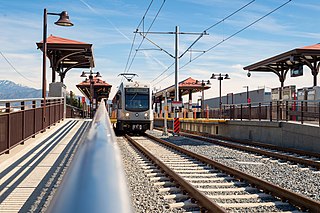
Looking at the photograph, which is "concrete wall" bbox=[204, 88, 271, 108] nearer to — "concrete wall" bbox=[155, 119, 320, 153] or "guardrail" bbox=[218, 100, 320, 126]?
"concrete wall" bbox=[155, 119, 320, 153]

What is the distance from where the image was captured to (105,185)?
1.23 meters

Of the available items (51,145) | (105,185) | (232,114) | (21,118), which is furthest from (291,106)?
(105,185)

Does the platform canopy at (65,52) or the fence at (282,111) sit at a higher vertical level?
the platform canopy at (65,52)

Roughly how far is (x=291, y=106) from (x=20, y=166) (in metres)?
14.0

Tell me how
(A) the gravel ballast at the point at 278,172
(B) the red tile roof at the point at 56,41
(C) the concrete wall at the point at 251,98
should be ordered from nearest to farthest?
(A) the gravel ballast at the point at 278,172
(B) the red tile roof at the point at 56,41
(C) the concrete wall at the point at 251,98

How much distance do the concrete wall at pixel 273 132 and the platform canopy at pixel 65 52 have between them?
A: 9.56 meters

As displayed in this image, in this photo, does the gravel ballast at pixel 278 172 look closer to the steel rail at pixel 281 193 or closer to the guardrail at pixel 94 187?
the steel rail at pixel 281 193

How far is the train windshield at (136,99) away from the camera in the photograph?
25.4 meters

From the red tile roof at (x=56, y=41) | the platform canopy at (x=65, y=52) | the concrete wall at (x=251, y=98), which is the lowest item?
the concrete wall at (x=251, y=98)

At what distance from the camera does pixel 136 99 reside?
2552 cm

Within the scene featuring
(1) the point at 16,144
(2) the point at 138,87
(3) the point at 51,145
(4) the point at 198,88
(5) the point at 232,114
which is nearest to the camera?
(1) the point at 16,144

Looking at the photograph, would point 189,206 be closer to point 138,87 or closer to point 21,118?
point 21,118

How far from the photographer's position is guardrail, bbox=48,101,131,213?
1.11 metres

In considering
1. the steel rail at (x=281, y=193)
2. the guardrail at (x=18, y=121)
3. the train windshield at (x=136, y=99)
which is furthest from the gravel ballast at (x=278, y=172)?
the train windshield at (x=136, y=99)
